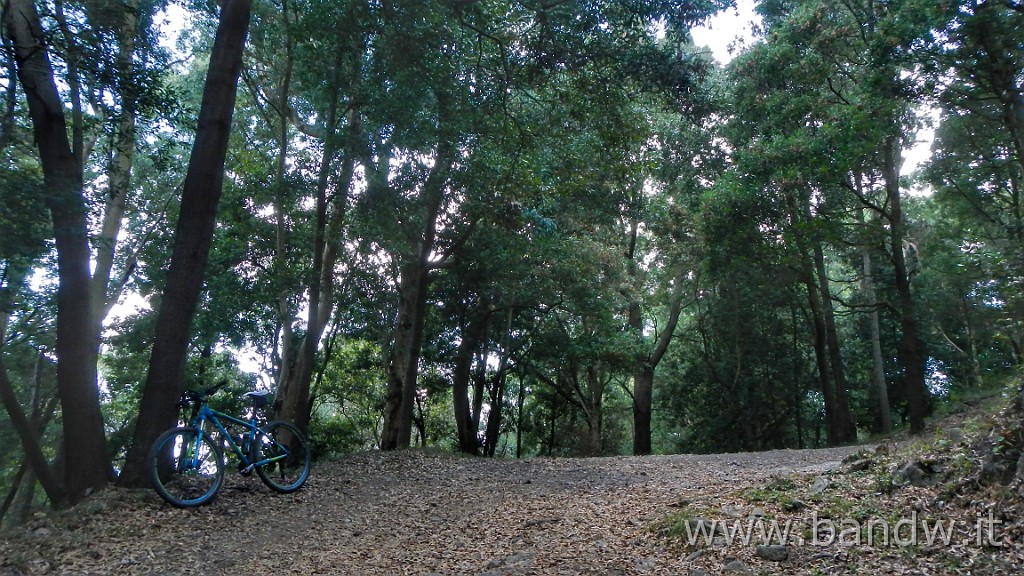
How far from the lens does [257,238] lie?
13.9m

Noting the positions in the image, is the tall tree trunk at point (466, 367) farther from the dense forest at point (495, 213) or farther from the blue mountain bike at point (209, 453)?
the blue mountain bike at point (209, 453)

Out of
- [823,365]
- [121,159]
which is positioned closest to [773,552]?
[121,159]

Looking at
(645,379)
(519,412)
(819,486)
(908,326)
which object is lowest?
(819,486)

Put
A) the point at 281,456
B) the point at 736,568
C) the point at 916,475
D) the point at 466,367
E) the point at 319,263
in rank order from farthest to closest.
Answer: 1. the point at 466,367
2. the point at 319,263
3. the point at 281,456
4. the point at 916,475
5. the point at 736,568

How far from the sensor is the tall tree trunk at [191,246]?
21.1 ft

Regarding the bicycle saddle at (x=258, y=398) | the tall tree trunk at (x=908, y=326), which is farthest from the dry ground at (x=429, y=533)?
the tall tree trunk at (x=908, y=326)

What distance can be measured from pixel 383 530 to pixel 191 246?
3.41 meters

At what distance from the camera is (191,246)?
684 cm

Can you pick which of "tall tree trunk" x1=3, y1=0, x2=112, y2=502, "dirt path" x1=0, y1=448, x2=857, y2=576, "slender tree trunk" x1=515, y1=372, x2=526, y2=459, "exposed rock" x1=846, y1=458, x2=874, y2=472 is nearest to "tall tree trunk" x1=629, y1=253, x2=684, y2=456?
"slender tree trunk" x1=515, y1=372, x2=526, y2=459

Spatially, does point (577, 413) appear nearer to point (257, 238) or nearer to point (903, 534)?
point (257, 238)

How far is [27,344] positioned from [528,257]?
41.2 feet

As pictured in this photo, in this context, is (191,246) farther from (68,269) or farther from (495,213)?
(495,213)

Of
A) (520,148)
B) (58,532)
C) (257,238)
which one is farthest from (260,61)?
(58,532)

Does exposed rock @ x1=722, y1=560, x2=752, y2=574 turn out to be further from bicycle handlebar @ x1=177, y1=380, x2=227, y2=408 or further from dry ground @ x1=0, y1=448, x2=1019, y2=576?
bicycle handlebar @ x1=177, y1=380, x2=227, y2=408
